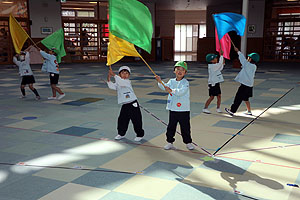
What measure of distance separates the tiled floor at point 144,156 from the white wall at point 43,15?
14.7m

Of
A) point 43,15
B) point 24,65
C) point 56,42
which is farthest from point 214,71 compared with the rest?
point 43,15

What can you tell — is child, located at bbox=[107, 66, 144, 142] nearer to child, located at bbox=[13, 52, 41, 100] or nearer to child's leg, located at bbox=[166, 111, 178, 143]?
child's leg, located at bbox=[166, 111, 178, 143]

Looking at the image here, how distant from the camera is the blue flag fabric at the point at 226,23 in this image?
6.27 m

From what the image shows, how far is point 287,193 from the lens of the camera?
333 cm

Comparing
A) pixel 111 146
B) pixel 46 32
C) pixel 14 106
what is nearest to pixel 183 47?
pixel 46 32

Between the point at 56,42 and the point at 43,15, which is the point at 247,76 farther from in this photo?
the point at 43,15

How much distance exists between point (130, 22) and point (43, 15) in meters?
A: 18.8

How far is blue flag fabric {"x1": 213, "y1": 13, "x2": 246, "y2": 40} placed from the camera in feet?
20.6

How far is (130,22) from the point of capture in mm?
4309

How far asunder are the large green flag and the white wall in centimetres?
1854

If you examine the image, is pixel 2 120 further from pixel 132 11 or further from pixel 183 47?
pixel 183 47

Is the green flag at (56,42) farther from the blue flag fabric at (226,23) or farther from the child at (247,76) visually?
the child at (247,76)

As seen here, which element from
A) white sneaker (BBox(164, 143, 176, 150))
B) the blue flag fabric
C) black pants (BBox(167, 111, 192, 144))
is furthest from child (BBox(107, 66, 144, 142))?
the blue flag fabric

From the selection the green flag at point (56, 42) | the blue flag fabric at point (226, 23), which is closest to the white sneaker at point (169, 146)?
the blue flag fabric at point (226, 23)
